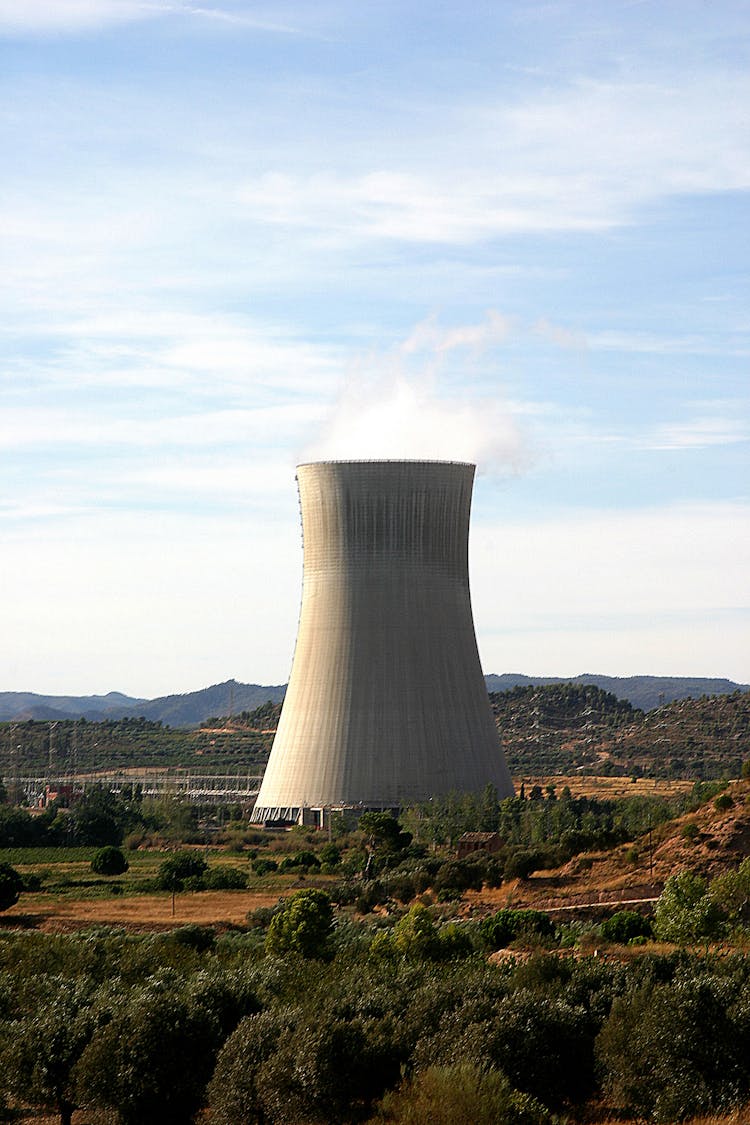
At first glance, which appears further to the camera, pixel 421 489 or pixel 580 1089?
pixel 421 489

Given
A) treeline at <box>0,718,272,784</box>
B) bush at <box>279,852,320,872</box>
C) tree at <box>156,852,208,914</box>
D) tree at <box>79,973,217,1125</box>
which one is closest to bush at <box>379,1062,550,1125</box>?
tree at <box>79,973,217,1125</box>

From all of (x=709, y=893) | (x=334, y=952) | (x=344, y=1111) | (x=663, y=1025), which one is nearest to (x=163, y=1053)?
(x=344, y=1111)

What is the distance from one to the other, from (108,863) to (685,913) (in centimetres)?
1715

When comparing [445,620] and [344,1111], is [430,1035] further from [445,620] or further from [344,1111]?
[445,620]

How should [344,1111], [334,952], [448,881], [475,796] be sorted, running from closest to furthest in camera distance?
1. [344,1111]
2. [334,952]
3. [448,881]
4. [475,796]

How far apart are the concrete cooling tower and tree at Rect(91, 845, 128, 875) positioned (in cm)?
463

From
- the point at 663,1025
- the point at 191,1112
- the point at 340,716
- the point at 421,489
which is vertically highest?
the point at 421,489

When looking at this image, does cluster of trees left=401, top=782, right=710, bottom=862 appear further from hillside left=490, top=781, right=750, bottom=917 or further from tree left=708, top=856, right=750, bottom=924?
tree left=708, top=856, right=750, bottom=924

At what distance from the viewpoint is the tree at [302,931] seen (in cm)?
2053

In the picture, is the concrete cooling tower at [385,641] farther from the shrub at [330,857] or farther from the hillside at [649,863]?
the hillside at [649,863]

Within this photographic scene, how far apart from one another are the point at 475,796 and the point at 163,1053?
81.6 ft

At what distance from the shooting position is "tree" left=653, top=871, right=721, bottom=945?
19984mm

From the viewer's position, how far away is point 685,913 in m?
20.2

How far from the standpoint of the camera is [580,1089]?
1309 cm
